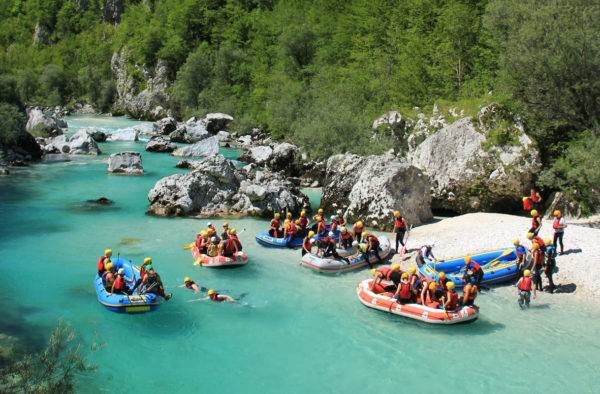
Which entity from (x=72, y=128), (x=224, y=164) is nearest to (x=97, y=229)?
(x=224, y=164)

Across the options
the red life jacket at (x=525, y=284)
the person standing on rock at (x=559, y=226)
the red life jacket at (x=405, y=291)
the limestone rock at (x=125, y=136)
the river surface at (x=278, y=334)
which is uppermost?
the person standing on rock at (x=559, y=226)

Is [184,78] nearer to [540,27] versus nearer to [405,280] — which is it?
[540,27]

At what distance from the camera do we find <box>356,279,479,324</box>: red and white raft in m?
11.7

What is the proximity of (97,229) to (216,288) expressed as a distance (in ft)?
26.3

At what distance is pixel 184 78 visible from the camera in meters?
59.0

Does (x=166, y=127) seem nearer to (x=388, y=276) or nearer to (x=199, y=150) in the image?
(x=199, y=150)

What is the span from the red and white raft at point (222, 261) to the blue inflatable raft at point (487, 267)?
5.97 m

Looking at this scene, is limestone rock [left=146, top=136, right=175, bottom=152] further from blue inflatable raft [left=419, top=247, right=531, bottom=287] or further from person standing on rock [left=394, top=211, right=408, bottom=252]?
blue inflatable raft [left=419, top=247, right=531, bottom=287]

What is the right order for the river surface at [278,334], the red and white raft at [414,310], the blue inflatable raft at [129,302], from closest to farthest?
the river surface at [278,334]
the red and white raft at [414,310]
the blue inflatable raft at [129,302]

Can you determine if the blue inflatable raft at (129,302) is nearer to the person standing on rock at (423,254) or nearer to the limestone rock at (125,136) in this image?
the person standing on rock at (423,254)

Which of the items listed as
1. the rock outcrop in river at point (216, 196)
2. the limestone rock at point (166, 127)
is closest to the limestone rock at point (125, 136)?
the limestone rock at point (166, 127)

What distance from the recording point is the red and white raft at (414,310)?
460 inches

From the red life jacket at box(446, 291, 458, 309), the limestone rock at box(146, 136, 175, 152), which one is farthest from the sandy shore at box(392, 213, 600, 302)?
the limestone rock at box(146, 136, 175, 152)

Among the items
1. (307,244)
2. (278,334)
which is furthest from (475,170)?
(278,334)
